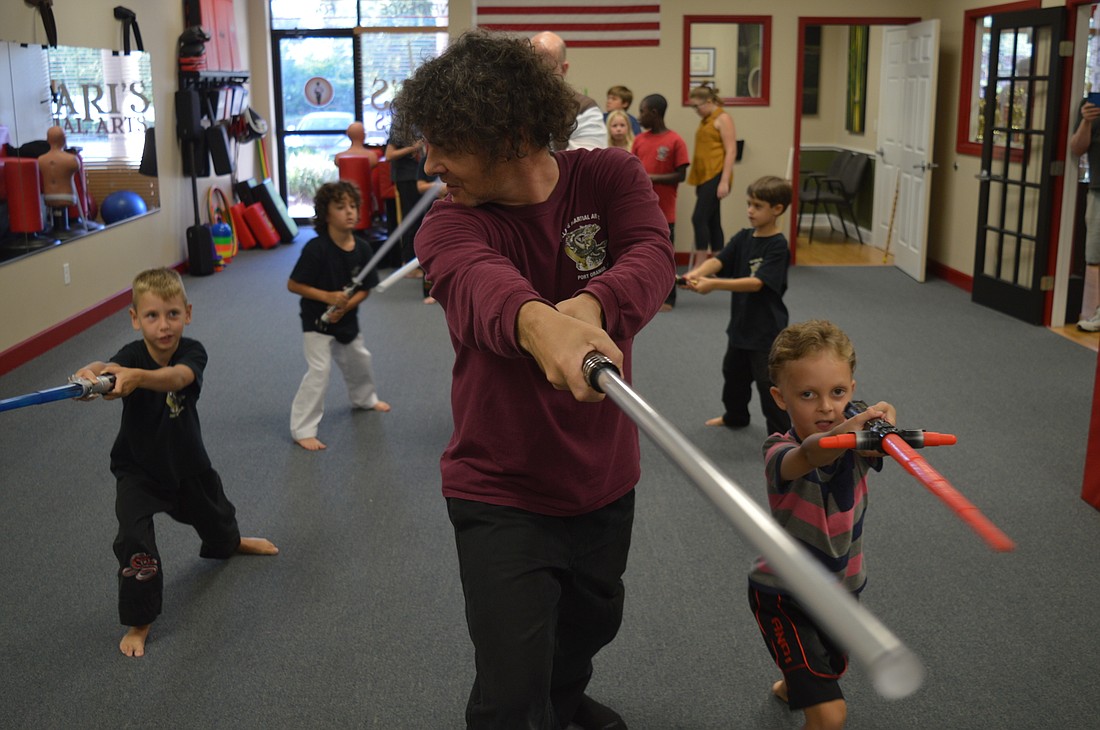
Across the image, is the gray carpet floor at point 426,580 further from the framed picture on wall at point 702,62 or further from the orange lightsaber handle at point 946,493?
the framed picture on wall at point 702,62

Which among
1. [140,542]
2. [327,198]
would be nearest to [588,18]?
[327,198]

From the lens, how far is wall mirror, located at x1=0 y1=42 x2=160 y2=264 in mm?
6258

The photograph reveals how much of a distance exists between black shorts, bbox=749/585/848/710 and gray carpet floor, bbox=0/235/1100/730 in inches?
16.7

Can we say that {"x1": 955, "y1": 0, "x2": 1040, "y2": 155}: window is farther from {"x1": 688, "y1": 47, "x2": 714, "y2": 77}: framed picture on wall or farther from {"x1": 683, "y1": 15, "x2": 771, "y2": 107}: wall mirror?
{"x1": 688, "y1": 47, "x2": 714, "y2": 77}: framed picture on wall

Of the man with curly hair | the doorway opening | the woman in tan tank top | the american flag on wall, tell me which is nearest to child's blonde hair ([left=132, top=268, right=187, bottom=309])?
the man with curly hair

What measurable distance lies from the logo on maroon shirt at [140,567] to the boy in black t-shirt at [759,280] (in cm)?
219

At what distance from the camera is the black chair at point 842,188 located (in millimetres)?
11344

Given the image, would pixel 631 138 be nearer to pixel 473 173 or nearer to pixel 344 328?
pixel 344 328

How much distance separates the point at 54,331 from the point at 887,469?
5105 millimetres

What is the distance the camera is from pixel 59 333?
6.95 m

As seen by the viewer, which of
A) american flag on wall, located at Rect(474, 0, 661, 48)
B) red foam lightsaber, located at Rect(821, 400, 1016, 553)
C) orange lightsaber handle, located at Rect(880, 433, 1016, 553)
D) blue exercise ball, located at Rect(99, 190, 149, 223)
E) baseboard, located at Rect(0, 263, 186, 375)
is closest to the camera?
orange lightsaber handle, located at Rect(880, 433, 1016, 553)

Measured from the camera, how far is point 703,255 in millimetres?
9070

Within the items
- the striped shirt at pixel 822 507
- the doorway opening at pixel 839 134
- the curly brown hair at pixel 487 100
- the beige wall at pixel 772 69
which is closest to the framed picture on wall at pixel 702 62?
the doorway opening at pixel 839 134

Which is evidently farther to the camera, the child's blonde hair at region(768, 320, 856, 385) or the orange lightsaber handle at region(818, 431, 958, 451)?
the child's blonde hair at region(768, 320, 856, 385)
